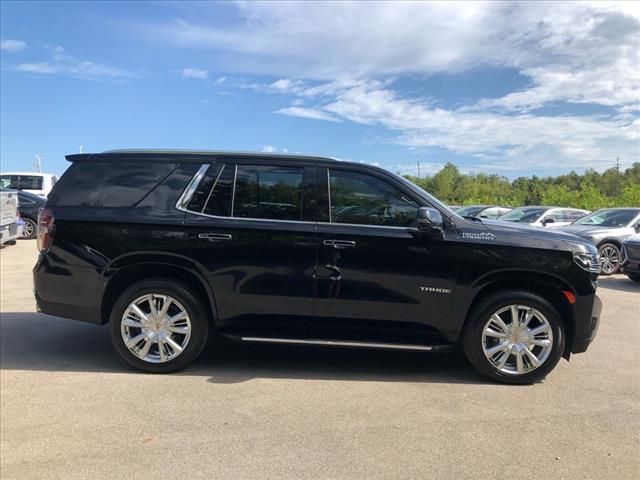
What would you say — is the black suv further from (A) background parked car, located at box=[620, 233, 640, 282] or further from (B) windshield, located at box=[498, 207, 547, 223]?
(B) windshield, located at box=[498, 207, 547, 223]

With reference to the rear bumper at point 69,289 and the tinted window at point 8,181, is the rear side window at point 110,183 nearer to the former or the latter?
the rear bumper at point 69,289

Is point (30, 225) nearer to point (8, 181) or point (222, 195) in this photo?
point (8, 181)

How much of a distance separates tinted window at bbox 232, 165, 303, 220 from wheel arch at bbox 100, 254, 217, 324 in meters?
0.66

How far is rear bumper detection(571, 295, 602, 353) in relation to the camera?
447 centimetres

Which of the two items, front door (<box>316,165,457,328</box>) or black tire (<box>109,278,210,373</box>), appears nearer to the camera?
front door (<box>316,165,457,328</box>)

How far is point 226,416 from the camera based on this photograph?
375 cm

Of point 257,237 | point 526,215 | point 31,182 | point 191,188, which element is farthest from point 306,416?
point 31,182

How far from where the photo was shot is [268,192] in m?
4.65

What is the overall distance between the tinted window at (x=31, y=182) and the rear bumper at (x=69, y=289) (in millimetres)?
18404

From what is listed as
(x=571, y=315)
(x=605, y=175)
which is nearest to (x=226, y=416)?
(x=571, y=315)

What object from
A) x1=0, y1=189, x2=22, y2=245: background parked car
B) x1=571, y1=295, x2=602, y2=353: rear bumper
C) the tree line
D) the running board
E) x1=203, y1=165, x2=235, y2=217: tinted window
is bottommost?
the running board

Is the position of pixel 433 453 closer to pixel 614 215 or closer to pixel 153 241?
pixel 153 241

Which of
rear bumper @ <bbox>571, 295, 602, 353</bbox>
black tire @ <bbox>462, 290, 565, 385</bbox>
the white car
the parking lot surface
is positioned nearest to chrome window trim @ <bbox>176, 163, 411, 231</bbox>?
black tire @ <bbox>462, 290, 565, 385</bbox>

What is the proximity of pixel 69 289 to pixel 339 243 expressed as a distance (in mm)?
2467
